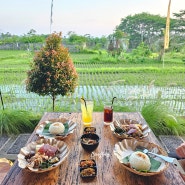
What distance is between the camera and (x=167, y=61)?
5.85 meters

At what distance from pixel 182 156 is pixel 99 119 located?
2.20 ft

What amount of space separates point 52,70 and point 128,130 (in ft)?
5.00

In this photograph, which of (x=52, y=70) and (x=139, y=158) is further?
(x=52, y=70)

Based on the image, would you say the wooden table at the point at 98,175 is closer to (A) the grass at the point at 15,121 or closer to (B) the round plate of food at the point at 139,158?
(B) the round plate of food at the point at 139,158

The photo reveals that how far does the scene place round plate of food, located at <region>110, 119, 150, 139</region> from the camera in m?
1.35

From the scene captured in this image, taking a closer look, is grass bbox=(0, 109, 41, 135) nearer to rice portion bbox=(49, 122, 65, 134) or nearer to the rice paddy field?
the rice paddy field

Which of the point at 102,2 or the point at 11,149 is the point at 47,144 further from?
A: the point at 102,2

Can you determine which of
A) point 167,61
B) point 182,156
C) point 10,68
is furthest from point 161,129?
point 10,68

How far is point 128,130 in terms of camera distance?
142 cm

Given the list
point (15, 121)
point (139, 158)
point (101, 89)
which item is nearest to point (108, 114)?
point (139, 158)

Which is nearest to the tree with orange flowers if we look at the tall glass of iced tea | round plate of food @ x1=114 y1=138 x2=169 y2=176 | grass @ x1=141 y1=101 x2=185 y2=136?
grass @ x1=141 y1=101 x2=185 y2=136

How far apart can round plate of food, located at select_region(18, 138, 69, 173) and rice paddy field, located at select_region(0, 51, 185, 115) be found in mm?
1753

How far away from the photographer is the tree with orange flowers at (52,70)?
2.61 metres

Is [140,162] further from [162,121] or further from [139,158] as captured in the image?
[162,121]
